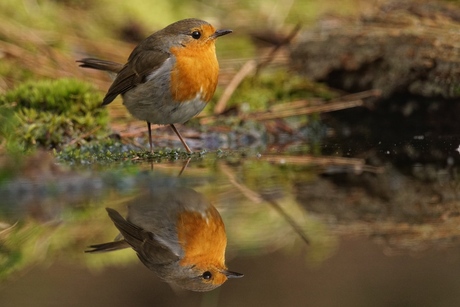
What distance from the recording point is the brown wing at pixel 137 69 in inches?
177

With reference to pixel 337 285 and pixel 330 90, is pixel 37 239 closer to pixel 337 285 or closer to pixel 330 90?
pixel 337 285

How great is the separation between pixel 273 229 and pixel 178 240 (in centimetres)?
41

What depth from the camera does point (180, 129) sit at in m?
5.68

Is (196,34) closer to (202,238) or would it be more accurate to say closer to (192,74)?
(192,74)

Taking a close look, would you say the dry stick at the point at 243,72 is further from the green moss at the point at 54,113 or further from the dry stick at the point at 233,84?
the green moss at the point at 54,113

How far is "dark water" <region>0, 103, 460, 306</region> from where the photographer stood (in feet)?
7.02

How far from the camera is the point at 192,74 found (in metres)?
4.38

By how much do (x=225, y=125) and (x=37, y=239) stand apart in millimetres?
3114

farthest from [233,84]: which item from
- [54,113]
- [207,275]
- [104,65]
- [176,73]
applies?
[207,275]

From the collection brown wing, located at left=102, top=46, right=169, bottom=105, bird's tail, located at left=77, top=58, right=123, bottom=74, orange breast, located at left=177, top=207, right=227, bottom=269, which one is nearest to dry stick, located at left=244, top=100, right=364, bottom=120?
bird's tail, located at left=77, top=58, right=123, bottom=74

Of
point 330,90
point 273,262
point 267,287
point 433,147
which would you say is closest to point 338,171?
point 433,147

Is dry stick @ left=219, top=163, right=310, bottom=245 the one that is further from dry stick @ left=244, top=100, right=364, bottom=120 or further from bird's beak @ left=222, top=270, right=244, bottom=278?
dry stick @ left=244, top=100, right=364, bottom=120

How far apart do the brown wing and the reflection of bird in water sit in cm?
147

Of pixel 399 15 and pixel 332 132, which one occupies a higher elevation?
pixel 399 15
